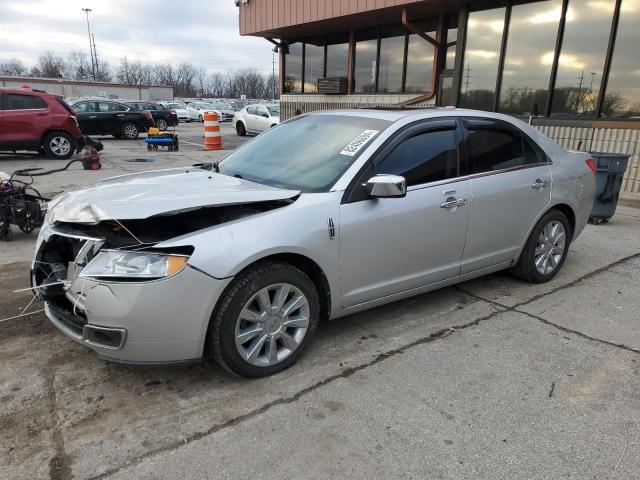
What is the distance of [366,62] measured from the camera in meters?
15.1

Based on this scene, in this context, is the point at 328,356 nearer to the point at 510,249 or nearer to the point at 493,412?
the point at 493,412

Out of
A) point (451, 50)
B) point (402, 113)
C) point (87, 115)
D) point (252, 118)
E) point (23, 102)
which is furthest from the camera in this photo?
point (252, 118)

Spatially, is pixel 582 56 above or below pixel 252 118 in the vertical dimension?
above

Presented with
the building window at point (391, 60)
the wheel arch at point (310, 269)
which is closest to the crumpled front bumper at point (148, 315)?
the wheel arch at point (310, 269)

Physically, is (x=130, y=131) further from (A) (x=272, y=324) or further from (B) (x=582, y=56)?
(A) (x=272, y=324)

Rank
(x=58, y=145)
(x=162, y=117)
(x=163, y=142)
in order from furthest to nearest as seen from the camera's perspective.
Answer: (x=162, y=117) < (x=163, y=142) < (x=58, y=145)

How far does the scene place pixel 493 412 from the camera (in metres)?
2.68

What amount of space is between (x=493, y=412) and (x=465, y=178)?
182 cm

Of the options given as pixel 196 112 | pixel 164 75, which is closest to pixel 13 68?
pixel 164 75

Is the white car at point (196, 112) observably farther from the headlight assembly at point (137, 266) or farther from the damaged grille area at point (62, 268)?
the headlight assembly at point (137, 266)

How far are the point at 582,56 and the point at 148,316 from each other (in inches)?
386

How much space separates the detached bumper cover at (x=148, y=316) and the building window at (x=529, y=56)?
9601 mm

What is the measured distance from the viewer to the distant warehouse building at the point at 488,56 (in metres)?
8.87

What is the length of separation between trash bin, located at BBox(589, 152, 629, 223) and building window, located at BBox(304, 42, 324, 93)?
11.7m
